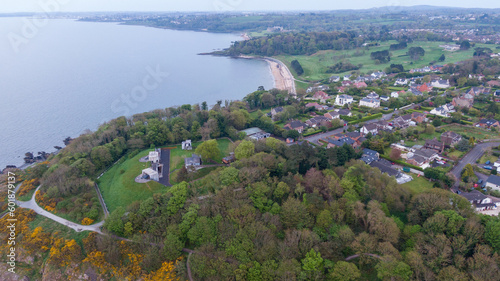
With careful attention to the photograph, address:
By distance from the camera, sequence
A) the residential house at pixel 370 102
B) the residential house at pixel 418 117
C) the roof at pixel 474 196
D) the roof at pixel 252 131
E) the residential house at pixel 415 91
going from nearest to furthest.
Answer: the roof at pixel 474 196, the roof at pixel 252 131, the residential house at pixel 418 117, the residential house at pixel 370 102, the residential house at pixel 415 91

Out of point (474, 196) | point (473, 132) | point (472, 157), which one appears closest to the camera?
point (474, 196)

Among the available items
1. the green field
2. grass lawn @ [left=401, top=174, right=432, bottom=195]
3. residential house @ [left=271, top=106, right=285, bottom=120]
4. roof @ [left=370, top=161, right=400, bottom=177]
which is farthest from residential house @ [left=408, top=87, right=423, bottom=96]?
grass lawn @ [left=401, top=174, right=432, bottom=195]

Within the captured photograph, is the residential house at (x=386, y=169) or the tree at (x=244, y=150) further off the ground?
the tree at (x=244, y=150)

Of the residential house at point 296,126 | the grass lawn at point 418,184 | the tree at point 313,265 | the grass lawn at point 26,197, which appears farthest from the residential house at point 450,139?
the grass lawn at point 26,197

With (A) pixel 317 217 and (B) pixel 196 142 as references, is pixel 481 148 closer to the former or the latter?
(A) pixel 317 217

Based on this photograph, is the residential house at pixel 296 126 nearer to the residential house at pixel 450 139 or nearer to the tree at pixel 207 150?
the tree at pixel 207 150

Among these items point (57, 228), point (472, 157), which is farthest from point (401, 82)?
point (57, 228)

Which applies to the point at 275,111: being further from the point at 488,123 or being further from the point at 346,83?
the point at 488,123
